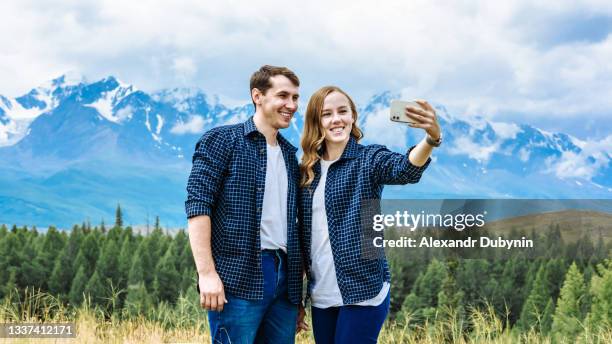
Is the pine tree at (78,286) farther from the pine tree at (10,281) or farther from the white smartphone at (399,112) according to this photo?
the white smartphone at (399,112)

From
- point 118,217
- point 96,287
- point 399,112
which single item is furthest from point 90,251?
point 399,112

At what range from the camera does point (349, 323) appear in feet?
10.2

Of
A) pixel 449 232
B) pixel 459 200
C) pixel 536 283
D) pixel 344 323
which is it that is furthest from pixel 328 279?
pixel 536 283

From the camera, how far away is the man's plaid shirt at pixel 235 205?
10.2 ft

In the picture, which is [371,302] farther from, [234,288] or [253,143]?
[253,143]

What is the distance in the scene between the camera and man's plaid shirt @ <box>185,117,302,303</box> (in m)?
3.10

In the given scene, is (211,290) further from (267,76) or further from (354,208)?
(267,76)

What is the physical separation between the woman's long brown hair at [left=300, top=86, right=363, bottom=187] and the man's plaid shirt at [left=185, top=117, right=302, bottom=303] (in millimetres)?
96

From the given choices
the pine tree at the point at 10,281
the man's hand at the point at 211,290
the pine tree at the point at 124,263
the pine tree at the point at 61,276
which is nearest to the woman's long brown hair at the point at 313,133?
the man's hand at the point at 211,290

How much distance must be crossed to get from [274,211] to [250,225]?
0.45ft

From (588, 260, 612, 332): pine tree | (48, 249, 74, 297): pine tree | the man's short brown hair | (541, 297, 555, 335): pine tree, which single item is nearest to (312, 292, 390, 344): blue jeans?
the man's short brown hair

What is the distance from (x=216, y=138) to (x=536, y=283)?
28183 mm

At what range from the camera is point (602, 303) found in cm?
2361

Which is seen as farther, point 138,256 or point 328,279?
point 138,256
